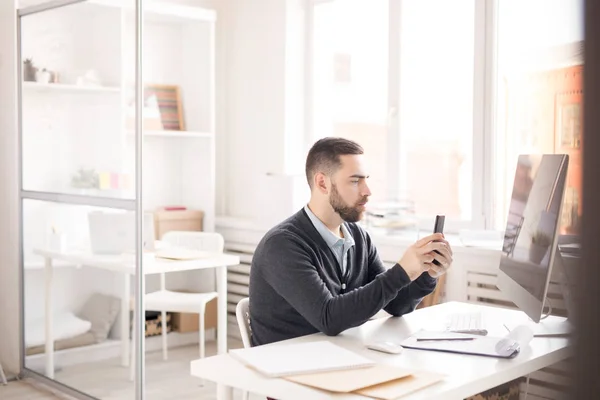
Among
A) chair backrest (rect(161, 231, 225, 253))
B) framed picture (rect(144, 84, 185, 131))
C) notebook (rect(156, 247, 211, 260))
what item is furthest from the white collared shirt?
framed picture (rect(144, 84, 185, 131))

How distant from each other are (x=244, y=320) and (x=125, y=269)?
130 centimetres

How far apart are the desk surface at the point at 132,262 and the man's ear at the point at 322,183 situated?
1.30 metres

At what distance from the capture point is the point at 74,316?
11.5 feet

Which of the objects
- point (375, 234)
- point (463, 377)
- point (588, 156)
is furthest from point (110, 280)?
point (588, 156)

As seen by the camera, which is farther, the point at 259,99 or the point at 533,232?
the point at 259,99

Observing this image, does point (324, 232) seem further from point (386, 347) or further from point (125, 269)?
point (125, 269)

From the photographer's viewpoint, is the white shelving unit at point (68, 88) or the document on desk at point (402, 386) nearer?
the document on desk at point (402, 386)

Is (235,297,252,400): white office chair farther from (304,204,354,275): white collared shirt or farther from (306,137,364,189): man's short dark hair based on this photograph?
(306,137,364,189): man's short dark hair

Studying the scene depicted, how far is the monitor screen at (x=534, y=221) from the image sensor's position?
1.73 meters

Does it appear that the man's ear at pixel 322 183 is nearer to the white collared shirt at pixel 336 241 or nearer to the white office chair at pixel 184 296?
the white collared shirt at pixel 336 241

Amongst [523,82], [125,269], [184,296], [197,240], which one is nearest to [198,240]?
[197,240]

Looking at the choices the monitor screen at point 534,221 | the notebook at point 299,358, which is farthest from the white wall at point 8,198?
the monitor screen at point 534,221

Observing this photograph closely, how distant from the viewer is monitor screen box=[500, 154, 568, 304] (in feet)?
5.68

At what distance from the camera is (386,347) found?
175 cm
